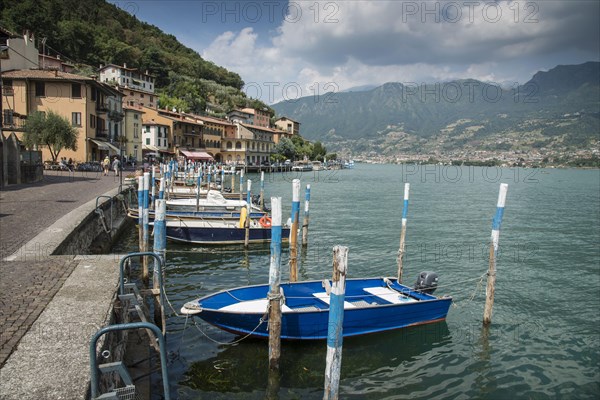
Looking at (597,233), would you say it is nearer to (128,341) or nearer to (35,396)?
(128,341)

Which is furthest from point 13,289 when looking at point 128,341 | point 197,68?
point 197,68

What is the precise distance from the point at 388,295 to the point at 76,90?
45.8 meters

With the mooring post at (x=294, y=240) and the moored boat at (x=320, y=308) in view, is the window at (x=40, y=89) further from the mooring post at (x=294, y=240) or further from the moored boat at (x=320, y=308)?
the moored boat at (x=320, y=308)

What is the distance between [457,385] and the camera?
10250mm

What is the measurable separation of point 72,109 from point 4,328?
1860 inches

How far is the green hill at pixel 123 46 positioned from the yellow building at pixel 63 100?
38.8 m

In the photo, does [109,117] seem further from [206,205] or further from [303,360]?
[303,360]

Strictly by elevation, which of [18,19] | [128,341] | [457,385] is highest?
[18,19]

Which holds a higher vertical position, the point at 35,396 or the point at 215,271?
the point at 35,396

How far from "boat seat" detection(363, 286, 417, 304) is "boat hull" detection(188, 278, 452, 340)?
0.38 feet

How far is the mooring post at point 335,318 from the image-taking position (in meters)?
7.38

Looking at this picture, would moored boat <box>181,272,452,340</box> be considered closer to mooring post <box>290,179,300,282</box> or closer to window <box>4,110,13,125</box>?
mooring post <box>290,179,300,282</box>

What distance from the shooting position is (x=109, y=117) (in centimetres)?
5634

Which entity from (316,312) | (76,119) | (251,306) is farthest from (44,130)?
(316,312)
